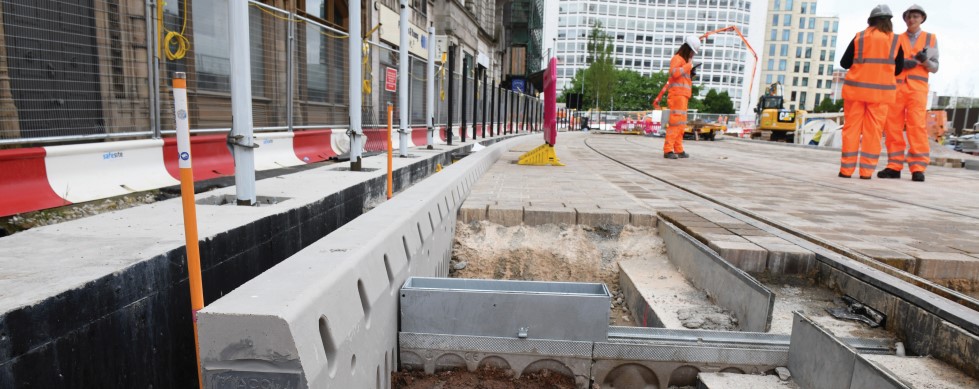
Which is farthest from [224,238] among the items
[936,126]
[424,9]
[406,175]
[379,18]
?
[936,126]

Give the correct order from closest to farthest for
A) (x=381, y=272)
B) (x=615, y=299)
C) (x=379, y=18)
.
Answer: (x=381, y=272)
(x=615, y=299)
(x=379, y=18)

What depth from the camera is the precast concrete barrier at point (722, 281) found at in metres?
2.89

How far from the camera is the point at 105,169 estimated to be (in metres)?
4.55

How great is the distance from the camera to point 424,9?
22.3 meters

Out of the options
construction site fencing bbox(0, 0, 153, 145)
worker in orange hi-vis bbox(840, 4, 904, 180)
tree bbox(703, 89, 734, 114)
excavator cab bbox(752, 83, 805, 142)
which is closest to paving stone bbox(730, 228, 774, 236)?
construction site fencing bbox(0, 0, 153, 145)

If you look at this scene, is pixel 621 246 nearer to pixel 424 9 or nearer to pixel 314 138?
pixel 314 138

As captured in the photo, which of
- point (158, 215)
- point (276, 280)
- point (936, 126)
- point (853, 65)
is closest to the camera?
point (276, 280)

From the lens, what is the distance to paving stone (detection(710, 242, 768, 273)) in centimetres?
362

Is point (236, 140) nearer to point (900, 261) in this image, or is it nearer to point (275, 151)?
point (275, 151)

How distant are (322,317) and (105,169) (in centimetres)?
382

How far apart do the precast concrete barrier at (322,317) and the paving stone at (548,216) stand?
71.2 inches

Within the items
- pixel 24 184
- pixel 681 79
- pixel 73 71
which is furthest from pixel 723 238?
pixel 681 79

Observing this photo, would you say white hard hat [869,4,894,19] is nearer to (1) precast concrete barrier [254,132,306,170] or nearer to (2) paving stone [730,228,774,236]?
(2) paving stone [730,228,774,236]

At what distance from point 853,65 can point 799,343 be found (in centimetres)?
845
